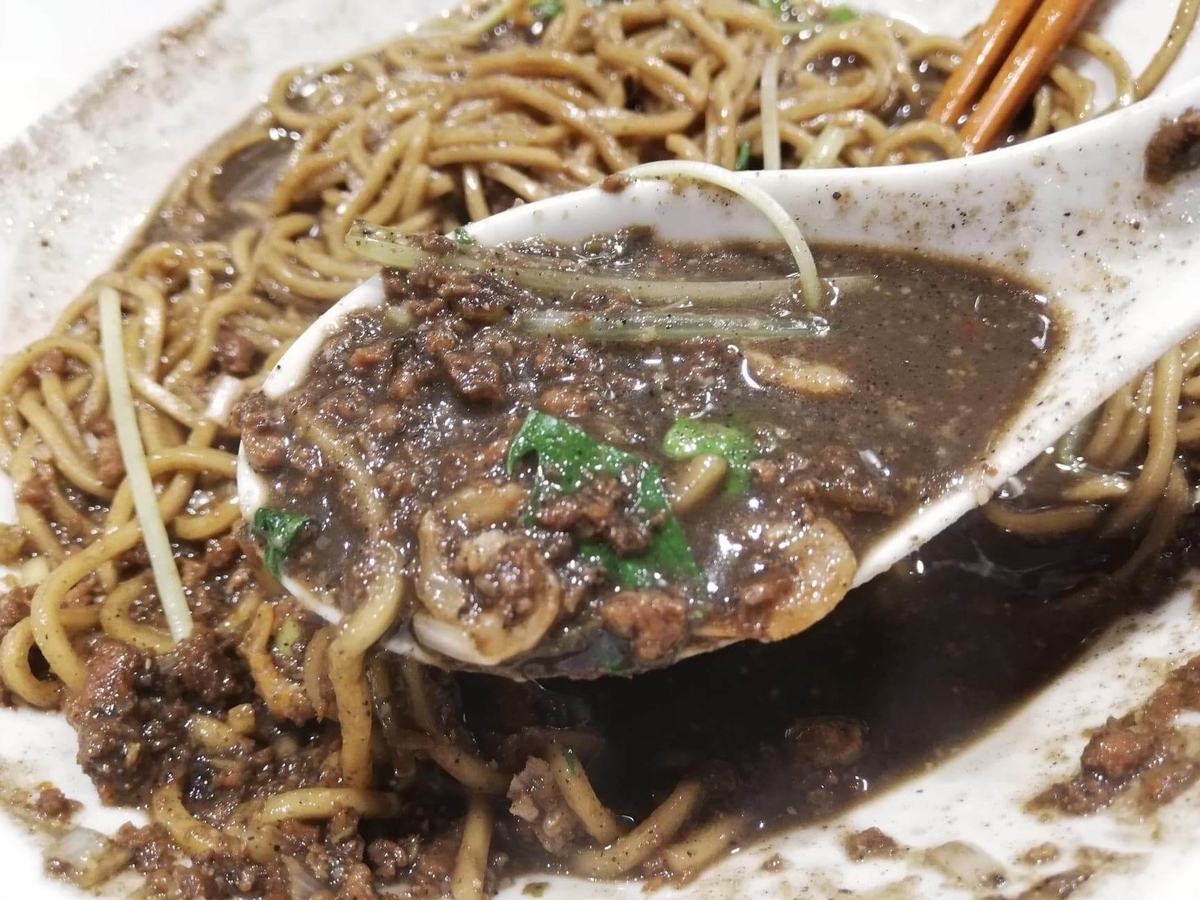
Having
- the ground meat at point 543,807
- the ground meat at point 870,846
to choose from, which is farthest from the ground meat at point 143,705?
the ground meat at point 870,846

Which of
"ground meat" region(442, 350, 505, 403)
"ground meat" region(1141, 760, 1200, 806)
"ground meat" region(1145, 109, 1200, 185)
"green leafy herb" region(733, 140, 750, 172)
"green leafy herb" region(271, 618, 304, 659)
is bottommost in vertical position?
"ground meat" region(1141, 760, 1200, 806)

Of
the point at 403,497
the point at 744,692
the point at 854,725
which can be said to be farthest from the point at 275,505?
the point at 854,725

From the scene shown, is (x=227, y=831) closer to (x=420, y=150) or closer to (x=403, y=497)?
(x=403, y=497)

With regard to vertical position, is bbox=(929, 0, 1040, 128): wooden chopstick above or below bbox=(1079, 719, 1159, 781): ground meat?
above

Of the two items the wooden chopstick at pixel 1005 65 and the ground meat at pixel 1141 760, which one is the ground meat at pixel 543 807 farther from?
the wooden chopstick at pixel 1005 65

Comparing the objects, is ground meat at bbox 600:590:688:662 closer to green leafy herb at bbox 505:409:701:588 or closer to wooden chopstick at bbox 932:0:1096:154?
green leafy herb at bbox 505:409:701:588

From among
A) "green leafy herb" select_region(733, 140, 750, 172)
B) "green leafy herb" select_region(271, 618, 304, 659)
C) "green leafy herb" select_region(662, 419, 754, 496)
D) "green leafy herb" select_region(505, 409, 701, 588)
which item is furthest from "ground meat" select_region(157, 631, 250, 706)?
"green leafy herb" select_region(733, 140, 750, 172)

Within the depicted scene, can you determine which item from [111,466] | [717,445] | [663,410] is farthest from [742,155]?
[111,466]
